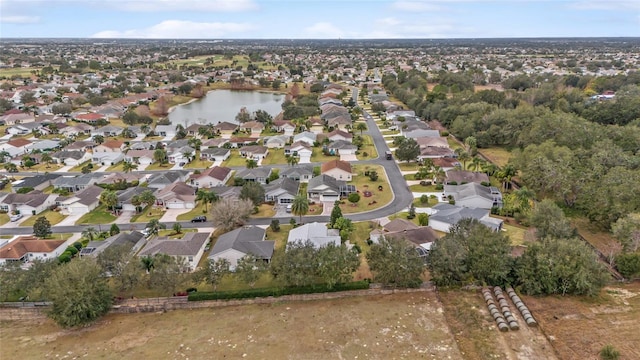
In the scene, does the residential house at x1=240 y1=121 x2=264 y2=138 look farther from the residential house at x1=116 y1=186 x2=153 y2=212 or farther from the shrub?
the shrub

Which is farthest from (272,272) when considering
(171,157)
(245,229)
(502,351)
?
(171,157)

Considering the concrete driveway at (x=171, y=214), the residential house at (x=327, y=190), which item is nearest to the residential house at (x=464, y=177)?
the residential house at (x=327, y=190)

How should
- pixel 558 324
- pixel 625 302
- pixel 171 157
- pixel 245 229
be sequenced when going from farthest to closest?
pixel 171 157 → pixel 245 229 → pixel 625 302 → pixel 558 324

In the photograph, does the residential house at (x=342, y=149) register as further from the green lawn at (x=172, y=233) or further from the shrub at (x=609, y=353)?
the shrub at (x=609, y=353)

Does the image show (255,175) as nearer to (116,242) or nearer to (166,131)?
(116,242)

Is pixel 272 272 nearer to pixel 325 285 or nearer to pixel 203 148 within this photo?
pixel 325 285

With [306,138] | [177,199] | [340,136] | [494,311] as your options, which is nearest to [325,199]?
[177,199]

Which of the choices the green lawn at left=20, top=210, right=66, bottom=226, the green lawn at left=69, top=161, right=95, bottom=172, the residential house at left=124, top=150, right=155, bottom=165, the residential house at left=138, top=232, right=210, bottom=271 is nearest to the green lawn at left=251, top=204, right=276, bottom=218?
the residential house at left=138, top=232, right=210, bottom=271
